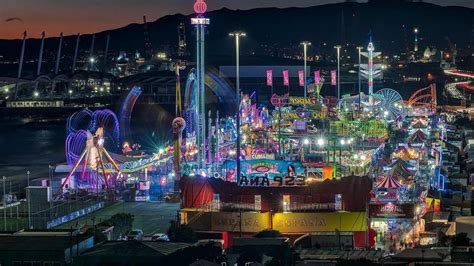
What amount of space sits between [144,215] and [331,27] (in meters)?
105

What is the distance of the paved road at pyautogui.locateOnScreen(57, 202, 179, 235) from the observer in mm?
11938

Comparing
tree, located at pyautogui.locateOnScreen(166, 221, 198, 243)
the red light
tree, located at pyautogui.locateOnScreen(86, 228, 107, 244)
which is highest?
the red light

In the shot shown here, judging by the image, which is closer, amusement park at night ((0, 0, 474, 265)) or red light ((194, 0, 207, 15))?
amusement park at night ((0, 0, 474, 265))

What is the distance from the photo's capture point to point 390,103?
28.7 meters

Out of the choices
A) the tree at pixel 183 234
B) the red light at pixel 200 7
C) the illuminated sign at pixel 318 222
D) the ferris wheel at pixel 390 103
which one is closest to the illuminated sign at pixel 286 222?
the illuminated sign at pixel 318 222

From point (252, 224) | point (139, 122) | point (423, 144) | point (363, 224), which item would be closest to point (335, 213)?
point (363, 224)

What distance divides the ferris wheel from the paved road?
586 inches

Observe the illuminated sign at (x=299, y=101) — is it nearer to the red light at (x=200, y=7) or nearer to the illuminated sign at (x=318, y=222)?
the red light at (x=200, y=7)

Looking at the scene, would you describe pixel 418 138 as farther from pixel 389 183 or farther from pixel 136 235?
pixel 136 235

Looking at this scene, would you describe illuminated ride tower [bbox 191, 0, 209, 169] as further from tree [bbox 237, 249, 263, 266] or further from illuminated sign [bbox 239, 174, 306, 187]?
tree [bbox 237, 249, 263, 266]

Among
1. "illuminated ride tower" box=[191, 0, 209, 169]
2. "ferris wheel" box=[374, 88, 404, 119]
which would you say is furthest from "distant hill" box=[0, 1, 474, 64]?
"illuminated ride tower" box=[191, 0, 209, 169]

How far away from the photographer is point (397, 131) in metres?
24.4

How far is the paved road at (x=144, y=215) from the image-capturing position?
11.9m

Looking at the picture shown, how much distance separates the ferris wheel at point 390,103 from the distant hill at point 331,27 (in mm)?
76021
